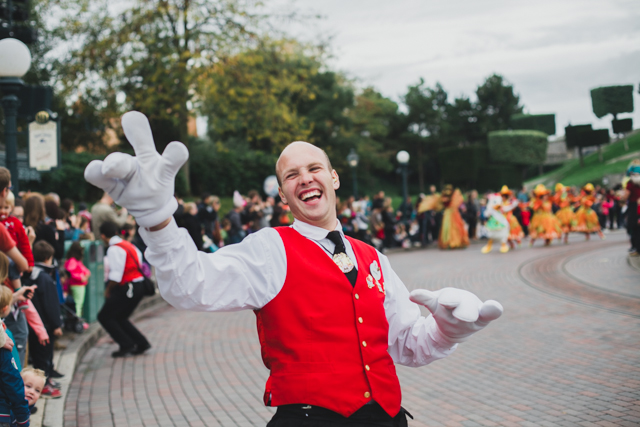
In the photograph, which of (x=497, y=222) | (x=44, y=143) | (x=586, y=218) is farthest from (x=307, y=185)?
(x=586, y=218)

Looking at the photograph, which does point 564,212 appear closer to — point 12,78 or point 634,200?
point 634,200

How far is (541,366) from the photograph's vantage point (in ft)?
20.7

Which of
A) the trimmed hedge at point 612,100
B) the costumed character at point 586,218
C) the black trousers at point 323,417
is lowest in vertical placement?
the costumed character at point 586,218

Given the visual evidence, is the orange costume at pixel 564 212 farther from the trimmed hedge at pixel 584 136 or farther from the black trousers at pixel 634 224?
the black trousers at pixel 634 224

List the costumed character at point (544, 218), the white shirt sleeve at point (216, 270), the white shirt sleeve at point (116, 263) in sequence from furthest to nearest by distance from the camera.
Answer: the costumed character at point (544, 218) → the white shirt sleeve at point (116, 263) → the white shirt sleeve at point (216, 270)

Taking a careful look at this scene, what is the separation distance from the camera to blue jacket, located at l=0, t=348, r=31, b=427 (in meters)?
3.52

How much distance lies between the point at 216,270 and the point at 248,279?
15cm

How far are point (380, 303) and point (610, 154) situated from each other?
4055 centimetres

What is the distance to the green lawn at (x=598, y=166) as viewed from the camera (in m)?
35.2

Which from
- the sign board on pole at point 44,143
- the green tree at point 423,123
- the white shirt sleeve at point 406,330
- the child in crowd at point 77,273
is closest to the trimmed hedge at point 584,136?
the child in crowd at point 77,273

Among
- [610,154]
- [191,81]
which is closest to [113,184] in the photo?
[191,81]

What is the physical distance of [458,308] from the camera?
2068 mm

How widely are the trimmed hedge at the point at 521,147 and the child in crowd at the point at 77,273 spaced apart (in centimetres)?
3720

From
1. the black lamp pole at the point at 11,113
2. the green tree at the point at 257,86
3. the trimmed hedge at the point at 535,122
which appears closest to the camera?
the black lamp pole at the point at 11,113
